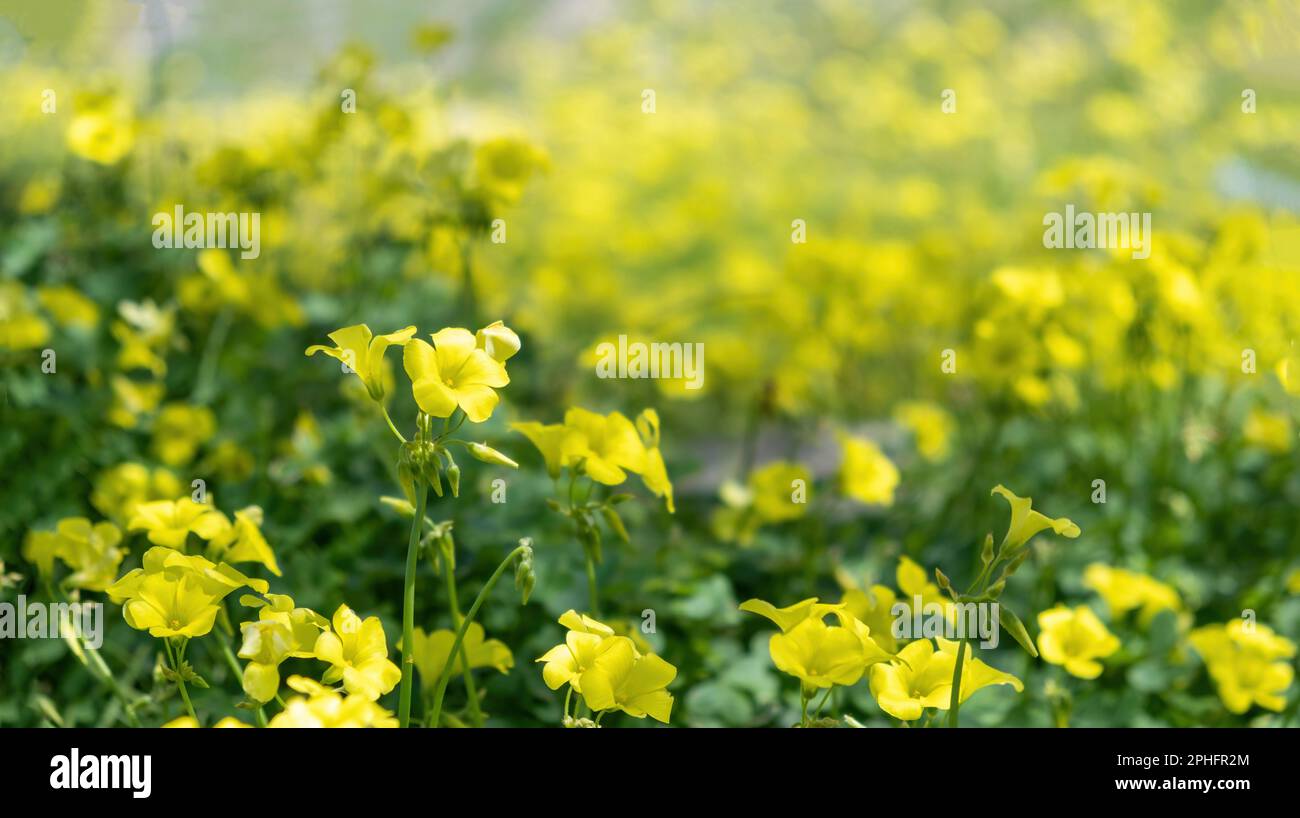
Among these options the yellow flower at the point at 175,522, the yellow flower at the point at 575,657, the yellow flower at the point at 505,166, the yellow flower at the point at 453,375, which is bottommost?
the yellow flower at the point at 575,657

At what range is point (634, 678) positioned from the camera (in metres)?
1.29

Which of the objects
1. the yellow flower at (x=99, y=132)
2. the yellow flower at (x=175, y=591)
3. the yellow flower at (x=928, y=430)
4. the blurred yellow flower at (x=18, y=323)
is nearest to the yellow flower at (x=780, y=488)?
the yellow flower at (x=928, y=430)

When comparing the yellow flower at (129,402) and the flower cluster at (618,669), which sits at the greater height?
the yellow flower at (129,402)

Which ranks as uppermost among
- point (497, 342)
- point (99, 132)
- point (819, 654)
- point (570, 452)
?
point (99, 132)

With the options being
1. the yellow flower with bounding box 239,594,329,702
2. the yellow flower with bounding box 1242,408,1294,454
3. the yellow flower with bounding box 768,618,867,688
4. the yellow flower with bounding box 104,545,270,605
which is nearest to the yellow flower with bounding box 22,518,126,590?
the yellow flower with bounding box 104,545,270,605

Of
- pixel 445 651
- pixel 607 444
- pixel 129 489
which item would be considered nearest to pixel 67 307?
pixel 129 489

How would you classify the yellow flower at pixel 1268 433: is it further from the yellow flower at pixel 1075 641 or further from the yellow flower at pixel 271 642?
the yellow flower at pixel 271 642

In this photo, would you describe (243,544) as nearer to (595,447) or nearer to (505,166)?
(595,447)

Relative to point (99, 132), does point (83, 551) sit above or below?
below

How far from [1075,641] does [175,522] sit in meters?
1.15

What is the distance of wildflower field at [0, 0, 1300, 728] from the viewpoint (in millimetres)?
1336

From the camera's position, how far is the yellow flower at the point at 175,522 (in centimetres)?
144

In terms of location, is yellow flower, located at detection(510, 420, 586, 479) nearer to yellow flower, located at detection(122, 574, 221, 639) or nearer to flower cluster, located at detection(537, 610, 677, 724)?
flower cluster, located at detection(537, 610, 677, 724)
